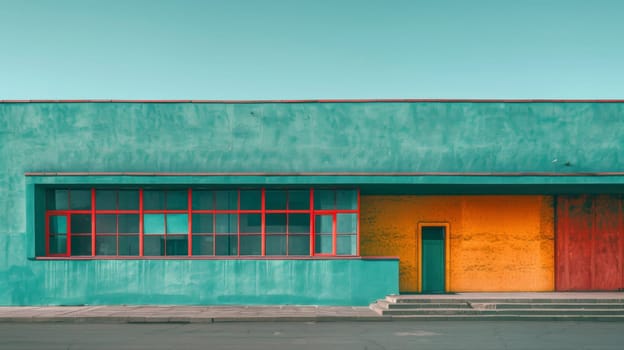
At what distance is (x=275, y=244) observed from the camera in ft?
52.4

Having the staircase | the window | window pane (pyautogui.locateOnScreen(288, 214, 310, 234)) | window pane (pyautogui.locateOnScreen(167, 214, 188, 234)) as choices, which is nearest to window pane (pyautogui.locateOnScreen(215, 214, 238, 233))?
the window

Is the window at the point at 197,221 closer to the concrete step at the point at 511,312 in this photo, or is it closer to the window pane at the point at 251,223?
the window pane at the point at 251,223

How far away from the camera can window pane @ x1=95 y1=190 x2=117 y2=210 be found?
1586 cm

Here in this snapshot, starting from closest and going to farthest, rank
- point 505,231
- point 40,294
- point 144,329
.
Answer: point 144,329 < point 40,294 < point 505,231

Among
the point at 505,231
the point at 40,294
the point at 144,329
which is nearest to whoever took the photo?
the point at 144,329

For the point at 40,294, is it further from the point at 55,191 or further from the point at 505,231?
the point at 505,231

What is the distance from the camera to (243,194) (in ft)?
52.2

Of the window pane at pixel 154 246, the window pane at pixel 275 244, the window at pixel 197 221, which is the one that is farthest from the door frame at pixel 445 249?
the window pane at pixel 154 246

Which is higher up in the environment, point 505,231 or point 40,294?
point 505,231

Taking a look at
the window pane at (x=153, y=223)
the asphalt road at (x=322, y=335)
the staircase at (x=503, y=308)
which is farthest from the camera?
the window pane at (x=153, y=223)

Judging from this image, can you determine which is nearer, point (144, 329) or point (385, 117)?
point (144, 329)

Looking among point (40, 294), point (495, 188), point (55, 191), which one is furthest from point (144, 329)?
point (495, 188)

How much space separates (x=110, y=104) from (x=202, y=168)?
317cm

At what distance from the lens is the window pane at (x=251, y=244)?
15891mm
